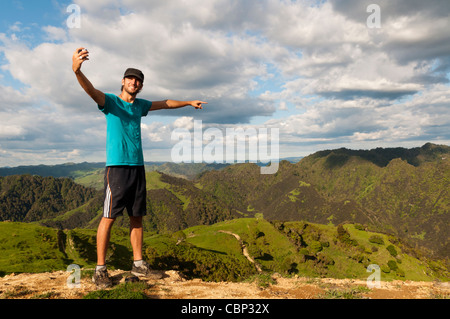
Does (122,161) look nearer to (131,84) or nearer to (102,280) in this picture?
(131,84)

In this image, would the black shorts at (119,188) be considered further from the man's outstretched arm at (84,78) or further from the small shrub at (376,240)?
the small shrub at (376,240)

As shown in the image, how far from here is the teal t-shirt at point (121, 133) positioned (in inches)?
269

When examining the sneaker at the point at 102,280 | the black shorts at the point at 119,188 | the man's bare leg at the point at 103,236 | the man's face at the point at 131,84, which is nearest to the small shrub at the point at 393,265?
the sneaker at the point at 102,280

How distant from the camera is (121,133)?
22.8ft

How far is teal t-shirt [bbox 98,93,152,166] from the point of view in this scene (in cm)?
682

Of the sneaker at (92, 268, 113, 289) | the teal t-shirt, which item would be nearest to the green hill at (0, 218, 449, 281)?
the sneaker at (92, 268, 113, 289)

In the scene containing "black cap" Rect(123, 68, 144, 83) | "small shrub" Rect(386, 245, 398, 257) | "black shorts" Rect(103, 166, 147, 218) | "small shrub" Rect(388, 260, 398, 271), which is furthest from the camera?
"small shrub" Rect(386, 245, 398, 257)

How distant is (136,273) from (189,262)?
43646mm

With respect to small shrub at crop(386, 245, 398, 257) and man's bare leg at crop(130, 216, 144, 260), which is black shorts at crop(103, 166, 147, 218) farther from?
small shrub at crop(386, 245, 398, 257)

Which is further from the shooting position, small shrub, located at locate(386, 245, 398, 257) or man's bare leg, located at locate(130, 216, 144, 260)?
small shrub, located at locate(386, 245, 398, 257)

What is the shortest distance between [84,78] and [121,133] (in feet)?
5.54
